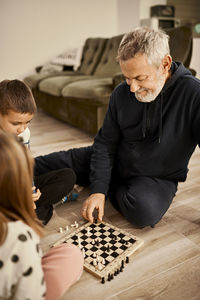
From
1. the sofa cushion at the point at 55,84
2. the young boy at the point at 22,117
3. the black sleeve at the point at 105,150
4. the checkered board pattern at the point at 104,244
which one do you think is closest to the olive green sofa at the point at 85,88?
the sofa cushion at the point at 55,84

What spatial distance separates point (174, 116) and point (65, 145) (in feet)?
4.98

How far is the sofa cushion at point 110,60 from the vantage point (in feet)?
10.9

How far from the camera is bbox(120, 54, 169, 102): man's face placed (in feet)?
3.61

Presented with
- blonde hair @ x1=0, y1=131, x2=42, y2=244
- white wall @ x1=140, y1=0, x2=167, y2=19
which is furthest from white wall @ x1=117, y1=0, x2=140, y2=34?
blonde hair @ x1=0, y1=131, x2=42, y2=244

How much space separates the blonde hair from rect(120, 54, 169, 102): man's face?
0.66m

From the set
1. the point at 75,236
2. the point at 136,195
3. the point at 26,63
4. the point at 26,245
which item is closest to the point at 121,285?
the point at 75,236

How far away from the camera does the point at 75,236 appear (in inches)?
48.1

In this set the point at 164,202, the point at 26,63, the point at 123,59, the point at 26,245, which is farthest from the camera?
the point at 26,63

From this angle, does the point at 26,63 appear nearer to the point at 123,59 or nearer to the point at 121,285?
the point at 123,59

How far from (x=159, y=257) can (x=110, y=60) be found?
2.86 m

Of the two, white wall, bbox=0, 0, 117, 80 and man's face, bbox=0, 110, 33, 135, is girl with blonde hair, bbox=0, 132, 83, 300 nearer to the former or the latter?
man's face, bbox=0, 110, 33, 135

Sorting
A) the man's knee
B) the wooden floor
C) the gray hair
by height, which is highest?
the gray hair

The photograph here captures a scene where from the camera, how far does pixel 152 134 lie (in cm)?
133

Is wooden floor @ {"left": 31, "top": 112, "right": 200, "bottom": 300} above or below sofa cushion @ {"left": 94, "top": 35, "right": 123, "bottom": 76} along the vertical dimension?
below
